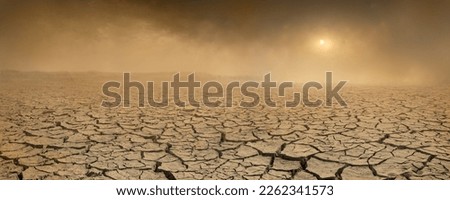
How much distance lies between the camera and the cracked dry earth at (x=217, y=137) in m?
1.62

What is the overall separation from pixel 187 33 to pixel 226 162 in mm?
851

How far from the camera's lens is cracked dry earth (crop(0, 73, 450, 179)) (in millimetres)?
1621

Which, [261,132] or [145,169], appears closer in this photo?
[145,169]

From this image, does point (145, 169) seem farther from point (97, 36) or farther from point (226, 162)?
point (97, 36)

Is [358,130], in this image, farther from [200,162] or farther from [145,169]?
[145,169]

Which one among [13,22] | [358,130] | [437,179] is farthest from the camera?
[13,22]

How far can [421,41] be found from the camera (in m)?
2.21

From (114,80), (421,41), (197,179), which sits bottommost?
(197,179)

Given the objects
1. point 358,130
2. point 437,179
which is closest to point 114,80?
point 358,130

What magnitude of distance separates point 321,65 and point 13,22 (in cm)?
164

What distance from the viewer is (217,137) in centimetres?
191

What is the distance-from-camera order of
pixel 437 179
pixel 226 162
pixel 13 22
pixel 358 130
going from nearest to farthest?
pixel 437 179 → pixel 226 162 → pixel 358 130 → pixel 13 22

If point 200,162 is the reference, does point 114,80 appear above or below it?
above

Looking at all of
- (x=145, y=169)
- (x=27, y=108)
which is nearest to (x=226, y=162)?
(x=145, y=169)
